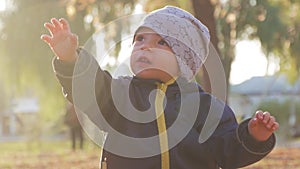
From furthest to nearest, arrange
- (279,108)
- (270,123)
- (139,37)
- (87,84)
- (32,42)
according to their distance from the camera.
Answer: (279,108)
(32,42)
(139,37)
(87,84)
(270,123)

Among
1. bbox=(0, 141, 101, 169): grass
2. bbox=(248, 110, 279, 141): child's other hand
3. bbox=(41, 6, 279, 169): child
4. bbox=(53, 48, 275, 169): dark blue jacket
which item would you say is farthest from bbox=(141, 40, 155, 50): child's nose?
bbox=(0, 141, 101, 169): grass

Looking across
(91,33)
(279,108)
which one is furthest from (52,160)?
(279,108)

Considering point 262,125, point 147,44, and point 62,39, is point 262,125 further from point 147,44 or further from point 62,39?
point 62,39

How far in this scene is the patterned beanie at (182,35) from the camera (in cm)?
208

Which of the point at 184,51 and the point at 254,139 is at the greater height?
the point at 184,51

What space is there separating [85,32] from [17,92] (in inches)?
111

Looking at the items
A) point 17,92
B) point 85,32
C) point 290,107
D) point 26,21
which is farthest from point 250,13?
point 290,107

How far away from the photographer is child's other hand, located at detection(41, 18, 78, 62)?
1861mm

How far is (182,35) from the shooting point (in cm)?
212

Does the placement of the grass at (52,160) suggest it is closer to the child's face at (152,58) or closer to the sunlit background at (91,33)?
the sunlit background at (91,33)

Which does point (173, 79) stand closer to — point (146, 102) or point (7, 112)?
point (146, 102)

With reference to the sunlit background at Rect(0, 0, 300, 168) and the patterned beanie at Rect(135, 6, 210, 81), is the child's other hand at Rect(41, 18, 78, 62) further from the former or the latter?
the sunlit background at Rect(0, 0, 300, 168)

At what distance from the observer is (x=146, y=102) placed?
6.55 ft

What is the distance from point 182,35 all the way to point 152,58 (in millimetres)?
161
